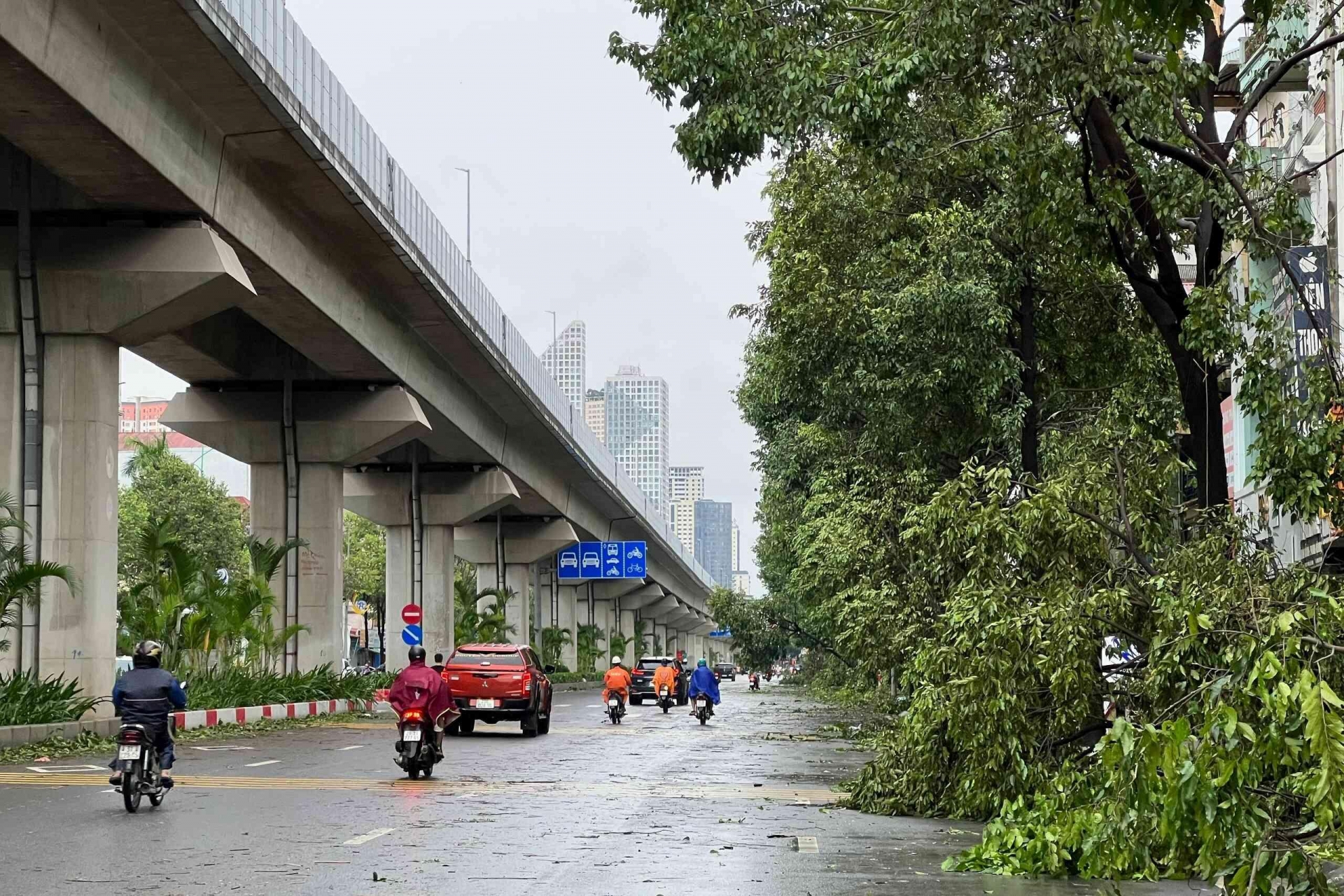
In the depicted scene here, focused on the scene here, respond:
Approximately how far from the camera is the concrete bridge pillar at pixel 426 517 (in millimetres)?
55062

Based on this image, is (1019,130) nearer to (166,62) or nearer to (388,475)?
(166,62)

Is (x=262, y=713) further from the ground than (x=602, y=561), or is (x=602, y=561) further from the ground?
(x=602, y=561)

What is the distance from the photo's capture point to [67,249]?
25531 mm

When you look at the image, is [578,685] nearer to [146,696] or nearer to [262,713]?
[262,713]

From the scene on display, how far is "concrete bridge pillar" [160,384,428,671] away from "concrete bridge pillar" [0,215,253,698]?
14.0 m

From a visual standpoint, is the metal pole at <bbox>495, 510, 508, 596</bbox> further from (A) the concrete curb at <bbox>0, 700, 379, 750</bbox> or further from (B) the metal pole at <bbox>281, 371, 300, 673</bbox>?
(B) the metal pole at <bbox>281, 371, 300, 673</bbox>

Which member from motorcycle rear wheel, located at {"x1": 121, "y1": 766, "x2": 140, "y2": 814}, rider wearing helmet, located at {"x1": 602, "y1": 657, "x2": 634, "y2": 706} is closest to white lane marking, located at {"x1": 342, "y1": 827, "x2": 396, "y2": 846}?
motorcycle rear wheel, located at {"x1": 121, "y1": 766, "x2": 140, "y2": 814}

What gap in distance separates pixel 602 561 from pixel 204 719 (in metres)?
50.0

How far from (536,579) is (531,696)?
53.8 m

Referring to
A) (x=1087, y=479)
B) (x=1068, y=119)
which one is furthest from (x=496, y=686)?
(x=1087, y=479)

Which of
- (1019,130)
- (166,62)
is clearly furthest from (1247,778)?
(166,62)

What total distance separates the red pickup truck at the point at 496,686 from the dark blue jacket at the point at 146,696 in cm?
1560

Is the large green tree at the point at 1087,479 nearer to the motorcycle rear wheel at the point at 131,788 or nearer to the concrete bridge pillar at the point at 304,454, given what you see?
the motorcycle rear wheel at the point at 131,788

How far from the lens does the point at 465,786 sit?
61.5ft
